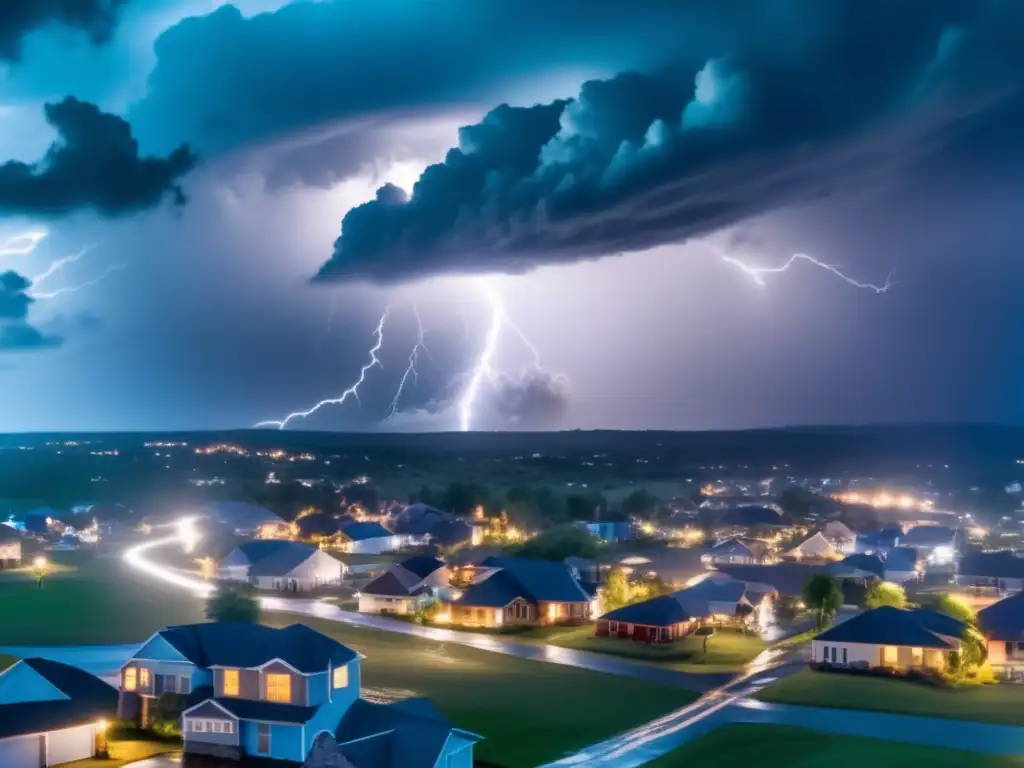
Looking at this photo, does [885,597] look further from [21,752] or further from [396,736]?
[21,752]

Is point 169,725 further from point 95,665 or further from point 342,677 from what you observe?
point 95,665

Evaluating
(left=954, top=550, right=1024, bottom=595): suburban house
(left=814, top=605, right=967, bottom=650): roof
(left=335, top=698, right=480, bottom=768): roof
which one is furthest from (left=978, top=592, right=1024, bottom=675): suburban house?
(left=335, top=698, right=480, bottom=768): roof

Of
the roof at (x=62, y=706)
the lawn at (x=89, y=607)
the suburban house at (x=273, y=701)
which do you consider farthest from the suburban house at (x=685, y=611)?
the roof at (x=62, y=706)

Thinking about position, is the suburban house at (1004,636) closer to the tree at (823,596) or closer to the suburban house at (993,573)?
the tree at (823,596)

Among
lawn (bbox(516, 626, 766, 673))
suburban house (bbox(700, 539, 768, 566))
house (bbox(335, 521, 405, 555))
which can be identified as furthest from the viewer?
house (bbox(335, 521, 405, 555))

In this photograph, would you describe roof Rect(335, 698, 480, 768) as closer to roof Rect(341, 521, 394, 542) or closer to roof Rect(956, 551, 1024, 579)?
roof Rect(956, 551, 1024, 579)

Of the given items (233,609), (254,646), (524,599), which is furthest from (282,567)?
(254,646)
